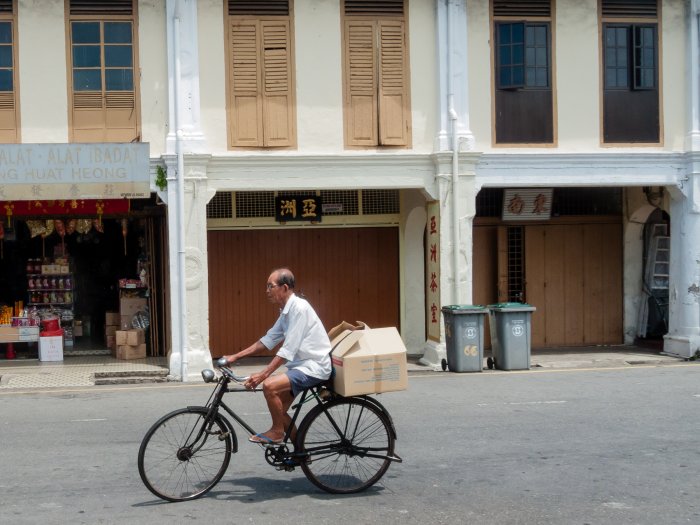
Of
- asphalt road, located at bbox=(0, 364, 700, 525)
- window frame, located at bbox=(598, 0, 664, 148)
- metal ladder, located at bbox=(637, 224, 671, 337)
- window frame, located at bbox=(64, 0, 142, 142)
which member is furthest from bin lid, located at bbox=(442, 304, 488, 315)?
window frame, located at bbox=(64, 0, 142, 142)

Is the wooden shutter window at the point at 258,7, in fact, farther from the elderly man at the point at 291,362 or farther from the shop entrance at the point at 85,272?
the elderly man at the point at 291,362

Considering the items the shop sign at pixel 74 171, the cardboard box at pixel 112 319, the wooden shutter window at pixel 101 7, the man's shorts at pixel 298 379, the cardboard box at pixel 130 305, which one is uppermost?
the wooden shutter window at pixel 101 7

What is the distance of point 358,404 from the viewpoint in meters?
7.20

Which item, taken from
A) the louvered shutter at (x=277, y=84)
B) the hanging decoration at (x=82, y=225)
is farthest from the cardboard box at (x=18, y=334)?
the louvered shutter at (x=277, y=84)

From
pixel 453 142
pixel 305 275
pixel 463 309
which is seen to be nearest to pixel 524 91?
pixel 453 142

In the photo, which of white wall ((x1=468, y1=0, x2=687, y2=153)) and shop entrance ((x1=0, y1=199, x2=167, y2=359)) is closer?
white wall ((x1=468, y1=0, x2=687, y2=153))

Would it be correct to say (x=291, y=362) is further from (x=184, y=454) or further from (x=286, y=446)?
(x=184, y=454)

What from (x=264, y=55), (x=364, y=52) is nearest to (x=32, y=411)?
(x=264, y=55)

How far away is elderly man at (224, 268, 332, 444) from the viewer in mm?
7008

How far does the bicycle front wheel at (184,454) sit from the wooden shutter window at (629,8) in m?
12.1

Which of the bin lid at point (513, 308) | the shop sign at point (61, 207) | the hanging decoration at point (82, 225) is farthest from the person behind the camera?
the hanging decoration at point (82, 225)

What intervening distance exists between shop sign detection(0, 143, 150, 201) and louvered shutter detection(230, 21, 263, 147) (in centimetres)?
154

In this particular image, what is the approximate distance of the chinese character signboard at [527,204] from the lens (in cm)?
1784

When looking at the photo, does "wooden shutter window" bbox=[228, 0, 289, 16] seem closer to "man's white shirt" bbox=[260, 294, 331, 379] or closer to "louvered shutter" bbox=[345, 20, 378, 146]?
"louvered shutter" bbox=[345, 20, 378, 146]
